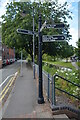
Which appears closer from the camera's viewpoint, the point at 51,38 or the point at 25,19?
the point at 51,38

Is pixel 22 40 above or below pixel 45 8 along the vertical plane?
below

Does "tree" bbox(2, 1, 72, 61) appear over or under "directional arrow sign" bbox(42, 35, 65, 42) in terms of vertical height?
over

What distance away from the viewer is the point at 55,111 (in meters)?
4.16

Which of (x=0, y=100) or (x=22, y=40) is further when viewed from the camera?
(x=22, y=40)

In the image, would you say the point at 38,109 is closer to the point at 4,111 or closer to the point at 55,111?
the point at 55,111

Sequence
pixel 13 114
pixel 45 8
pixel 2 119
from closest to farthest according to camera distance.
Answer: pixel 2 119 < pixel 13 114 < pixel 45 8

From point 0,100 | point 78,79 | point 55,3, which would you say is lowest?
point 0,100

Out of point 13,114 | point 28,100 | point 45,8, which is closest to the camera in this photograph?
point 13,114

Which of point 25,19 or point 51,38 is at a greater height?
point 25,19

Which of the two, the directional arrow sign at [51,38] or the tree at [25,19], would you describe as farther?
the tree at [25,19]

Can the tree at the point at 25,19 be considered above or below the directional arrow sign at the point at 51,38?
above

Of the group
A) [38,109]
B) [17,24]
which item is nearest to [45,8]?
[17,24]

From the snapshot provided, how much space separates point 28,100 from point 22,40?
1703cm

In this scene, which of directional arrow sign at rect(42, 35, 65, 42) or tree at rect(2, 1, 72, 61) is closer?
directional arrow sign at rect(42, 35, 65, 42)
